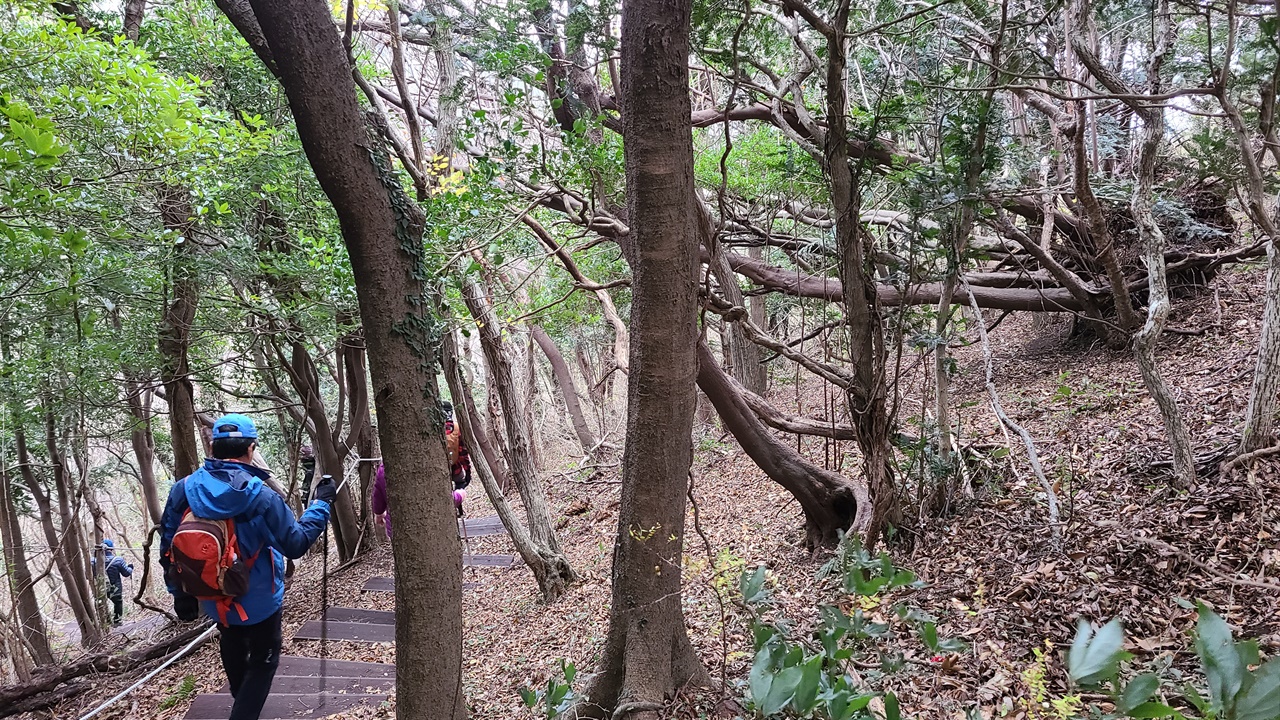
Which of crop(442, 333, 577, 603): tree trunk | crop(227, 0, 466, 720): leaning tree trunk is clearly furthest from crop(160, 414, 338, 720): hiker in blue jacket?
crop(442, 333, 577, 603): tree trunk

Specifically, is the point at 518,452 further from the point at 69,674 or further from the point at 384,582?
the point at 69,674

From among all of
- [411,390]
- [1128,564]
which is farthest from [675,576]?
[1128,564]

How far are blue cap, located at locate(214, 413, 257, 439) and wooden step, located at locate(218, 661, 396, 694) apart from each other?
2.60m

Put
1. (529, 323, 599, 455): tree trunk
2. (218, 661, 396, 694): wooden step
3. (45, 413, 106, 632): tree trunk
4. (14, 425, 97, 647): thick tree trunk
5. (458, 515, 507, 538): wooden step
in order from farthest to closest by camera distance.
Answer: (529, 323, 599, 455): tree trunk < (458, 515, 507, 538): wooden step < (14, 425, 97, 647): thick tree trunk < (45, 413, 106, 632): tree trunk < (218, 661, 396, 694): wooden step

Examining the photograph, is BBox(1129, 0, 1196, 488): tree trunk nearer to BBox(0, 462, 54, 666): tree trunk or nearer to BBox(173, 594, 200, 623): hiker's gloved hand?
BBox(173, 594, 200, 623): hiker's gloved hand

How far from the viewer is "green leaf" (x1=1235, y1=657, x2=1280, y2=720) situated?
105cm

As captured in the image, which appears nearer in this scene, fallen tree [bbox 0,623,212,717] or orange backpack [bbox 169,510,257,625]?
orange backpack [bbox 169,510,257,625]

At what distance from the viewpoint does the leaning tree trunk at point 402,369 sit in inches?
94.7

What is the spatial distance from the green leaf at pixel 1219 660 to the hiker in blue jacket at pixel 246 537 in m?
3.86

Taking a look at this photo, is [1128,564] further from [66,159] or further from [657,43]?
[66,159]

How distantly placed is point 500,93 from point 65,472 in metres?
8.47

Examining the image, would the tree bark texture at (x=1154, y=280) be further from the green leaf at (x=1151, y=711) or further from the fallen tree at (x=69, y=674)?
the fallen tree at (x=69, y=674)

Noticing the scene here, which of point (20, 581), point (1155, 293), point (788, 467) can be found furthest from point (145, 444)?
point (1155, 293)

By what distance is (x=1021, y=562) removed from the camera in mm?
3492
